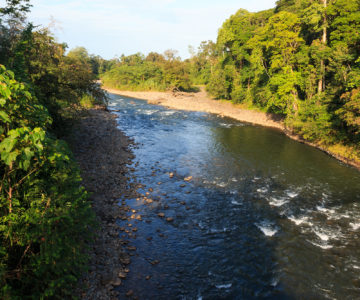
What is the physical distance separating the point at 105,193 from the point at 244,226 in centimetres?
865

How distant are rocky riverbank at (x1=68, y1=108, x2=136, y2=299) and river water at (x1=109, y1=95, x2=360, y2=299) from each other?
547 mm

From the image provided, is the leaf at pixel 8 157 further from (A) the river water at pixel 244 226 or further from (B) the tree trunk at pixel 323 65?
(B) the tree trunk at pixel 323 65

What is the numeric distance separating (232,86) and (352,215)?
41.0 metres

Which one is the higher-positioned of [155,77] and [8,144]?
[155,77]

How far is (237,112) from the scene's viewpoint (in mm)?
43562

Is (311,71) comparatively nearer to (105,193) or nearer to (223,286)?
(105,193)

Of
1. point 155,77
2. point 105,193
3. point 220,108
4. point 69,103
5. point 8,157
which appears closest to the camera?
point 8,157

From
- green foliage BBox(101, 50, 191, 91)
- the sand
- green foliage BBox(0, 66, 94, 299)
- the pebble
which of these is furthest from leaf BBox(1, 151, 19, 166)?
green foliage BBox(101, 50, 191, 91)

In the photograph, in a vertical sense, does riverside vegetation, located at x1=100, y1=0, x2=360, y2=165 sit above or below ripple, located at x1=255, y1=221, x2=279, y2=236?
above

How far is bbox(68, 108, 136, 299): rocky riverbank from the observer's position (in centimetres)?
877

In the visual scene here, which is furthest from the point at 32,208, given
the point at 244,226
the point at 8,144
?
the point at 244,226

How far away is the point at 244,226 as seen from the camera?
42.4 feet

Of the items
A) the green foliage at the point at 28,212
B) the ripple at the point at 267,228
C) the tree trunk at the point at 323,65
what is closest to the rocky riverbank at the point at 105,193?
the green foliage at the point at 28,212

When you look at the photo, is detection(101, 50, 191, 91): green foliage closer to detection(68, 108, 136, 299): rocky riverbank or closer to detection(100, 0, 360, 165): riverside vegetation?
detection(100, 0, 360, 165): riverside vegetation
